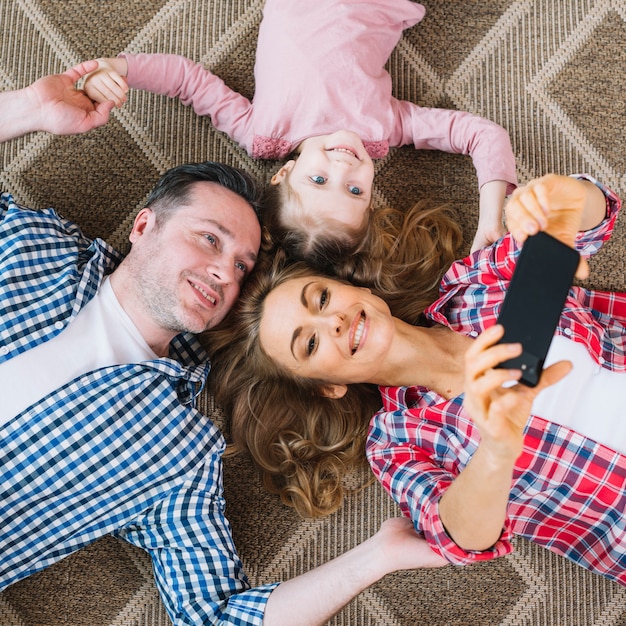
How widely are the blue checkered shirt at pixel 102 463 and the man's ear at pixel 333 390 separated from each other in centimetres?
23

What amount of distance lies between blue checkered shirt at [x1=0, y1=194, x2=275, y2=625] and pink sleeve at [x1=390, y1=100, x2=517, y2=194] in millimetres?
715

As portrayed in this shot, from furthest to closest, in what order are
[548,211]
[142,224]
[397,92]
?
[397,92], [142,224], [548,211]

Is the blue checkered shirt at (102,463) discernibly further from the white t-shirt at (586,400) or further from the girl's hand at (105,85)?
the white t-shirt at (586,400)

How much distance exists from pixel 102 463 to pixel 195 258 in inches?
16.1

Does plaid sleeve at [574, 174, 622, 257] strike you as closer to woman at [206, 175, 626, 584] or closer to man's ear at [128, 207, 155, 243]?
woman at [206, 175, 626, 584]

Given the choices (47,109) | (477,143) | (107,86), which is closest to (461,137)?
(477,143)

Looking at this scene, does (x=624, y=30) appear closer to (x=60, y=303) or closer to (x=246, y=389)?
(x=246, y=389)

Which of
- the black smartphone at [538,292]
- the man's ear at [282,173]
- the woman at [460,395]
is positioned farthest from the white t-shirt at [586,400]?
the man's ear at [282,173]

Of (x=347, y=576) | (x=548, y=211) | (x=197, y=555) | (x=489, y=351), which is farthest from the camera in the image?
(x=197, y=555)

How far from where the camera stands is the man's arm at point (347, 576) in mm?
1096

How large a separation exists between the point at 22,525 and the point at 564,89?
1.43 metres

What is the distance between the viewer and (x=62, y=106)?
49.9 inches

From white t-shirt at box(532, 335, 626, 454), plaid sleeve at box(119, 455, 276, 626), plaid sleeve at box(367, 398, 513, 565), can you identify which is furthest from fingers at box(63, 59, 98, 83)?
white t-shirt at box(532, 335, 626, 454)

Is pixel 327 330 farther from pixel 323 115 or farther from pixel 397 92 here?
pixel 397 92
